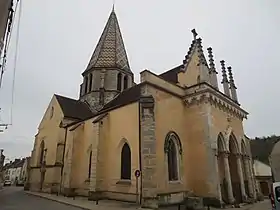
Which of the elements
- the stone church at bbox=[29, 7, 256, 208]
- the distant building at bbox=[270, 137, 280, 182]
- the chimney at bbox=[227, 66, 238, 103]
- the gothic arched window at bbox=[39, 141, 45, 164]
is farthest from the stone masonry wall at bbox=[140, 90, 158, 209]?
the gothic arched window at bbox=[39, 141, 45, 164]

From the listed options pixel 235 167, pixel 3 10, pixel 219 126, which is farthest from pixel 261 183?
pixel 3 10

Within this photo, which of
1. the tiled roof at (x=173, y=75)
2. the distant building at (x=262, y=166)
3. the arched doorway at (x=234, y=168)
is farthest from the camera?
the distant building at (x=262, y=166)

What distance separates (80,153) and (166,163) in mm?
9830

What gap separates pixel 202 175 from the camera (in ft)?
51.7

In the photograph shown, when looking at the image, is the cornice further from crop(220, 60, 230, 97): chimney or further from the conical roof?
the conical roof

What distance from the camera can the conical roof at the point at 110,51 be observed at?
31188mm

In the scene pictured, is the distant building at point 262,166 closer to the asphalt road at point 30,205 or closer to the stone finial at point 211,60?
the stone finial at point 211,60

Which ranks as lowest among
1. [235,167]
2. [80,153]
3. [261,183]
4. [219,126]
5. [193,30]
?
[261,183]

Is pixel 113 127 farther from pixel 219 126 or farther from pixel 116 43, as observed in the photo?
pixel 116 43

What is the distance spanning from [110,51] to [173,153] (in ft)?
68.9

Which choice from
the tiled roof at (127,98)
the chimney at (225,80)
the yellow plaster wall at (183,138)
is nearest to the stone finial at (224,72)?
the chimney at (225,80)

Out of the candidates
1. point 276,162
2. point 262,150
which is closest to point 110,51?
point 276,162

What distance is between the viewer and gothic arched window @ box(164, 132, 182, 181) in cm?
1568

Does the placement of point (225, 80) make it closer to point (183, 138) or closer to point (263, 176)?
point (183, 138)
